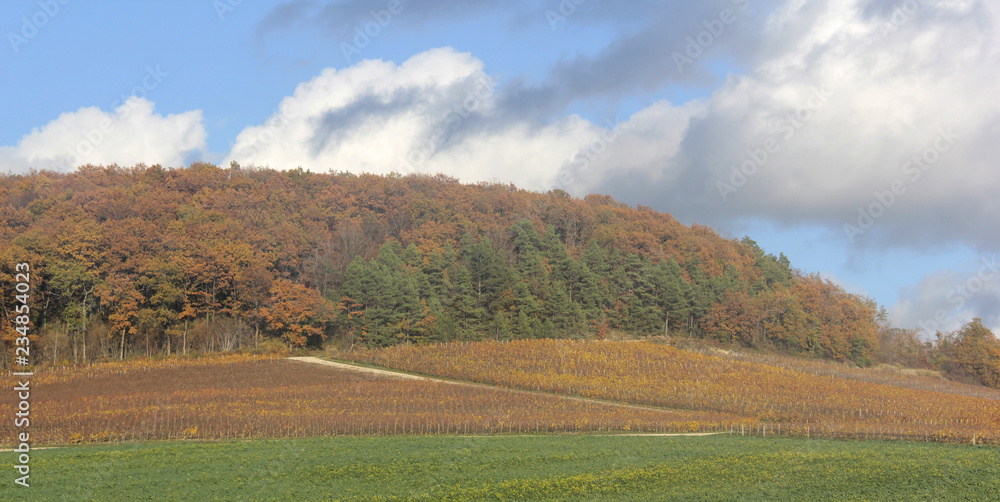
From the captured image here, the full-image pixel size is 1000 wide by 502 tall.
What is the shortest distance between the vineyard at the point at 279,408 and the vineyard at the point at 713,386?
3694 millimetres

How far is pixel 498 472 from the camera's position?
74.9 ft

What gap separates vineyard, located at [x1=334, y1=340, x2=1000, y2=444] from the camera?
37688 mm

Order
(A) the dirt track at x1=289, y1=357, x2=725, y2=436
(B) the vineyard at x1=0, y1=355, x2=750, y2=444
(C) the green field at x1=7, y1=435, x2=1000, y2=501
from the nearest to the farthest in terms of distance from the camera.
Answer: (C) the green field at x1=7, y1=435, x2=1000, y2=501 < (B) the vineyard at x1=0, y1=355, x2=750, y2=444 < (A) the dirt track at x1=289, y1=357, x2=725, y2=436

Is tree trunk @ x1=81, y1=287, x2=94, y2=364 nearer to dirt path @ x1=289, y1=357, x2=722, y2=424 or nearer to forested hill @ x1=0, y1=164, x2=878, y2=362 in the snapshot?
forested hill @ x1=0, y1=164, x2=878, y2=362

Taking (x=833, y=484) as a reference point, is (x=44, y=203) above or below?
above

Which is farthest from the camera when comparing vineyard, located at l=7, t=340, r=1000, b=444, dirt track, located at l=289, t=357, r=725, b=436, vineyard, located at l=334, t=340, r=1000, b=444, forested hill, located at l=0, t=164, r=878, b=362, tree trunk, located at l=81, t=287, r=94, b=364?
forested hill, located at l=0, t=164, r=878, b=362

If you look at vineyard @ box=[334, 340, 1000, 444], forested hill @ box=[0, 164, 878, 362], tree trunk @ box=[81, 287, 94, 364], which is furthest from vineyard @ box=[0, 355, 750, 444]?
forested hill @ box=[0, 164, 878, 362]

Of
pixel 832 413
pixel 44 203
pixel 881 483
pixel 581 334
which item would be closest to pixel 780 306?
pixel 581 334

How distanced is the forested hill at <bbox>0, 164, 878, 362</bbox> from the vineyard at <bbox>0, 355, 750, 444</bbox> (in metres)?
9.61

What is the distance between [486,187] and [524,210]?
13.9 m

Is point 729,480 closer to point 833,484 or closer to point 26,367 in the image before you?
point 833,484

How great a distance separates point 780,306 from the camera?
80625mm

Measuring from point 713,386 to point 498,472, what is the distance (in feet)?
96.4

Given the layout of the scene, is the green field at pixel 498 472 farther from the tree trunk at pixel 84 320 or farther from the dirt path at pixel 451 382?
the tree trunk at pixel 84 320
